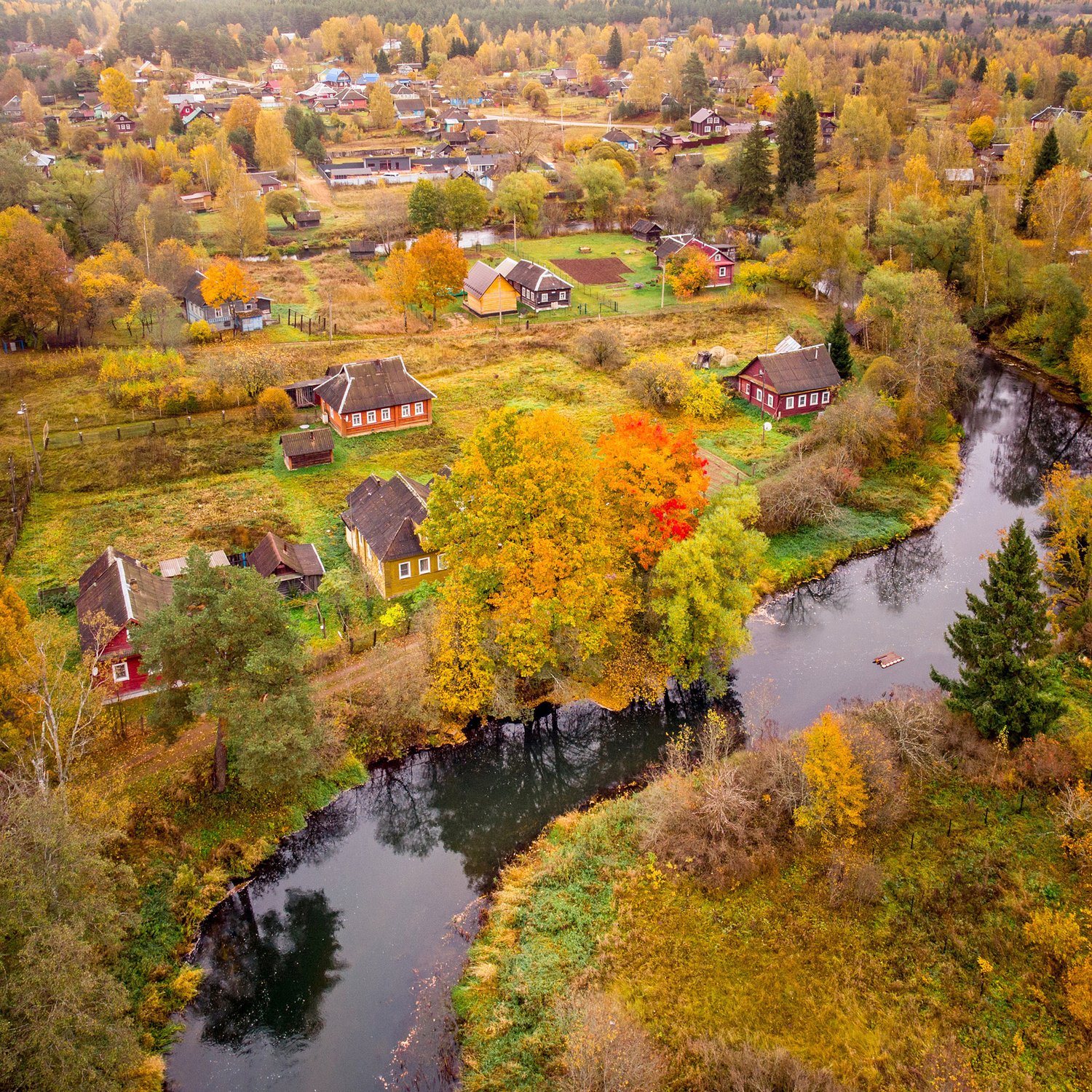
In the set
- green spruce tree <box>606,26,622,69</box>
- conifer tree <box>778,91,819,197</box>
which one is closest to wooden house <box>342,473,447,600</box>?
conifer tree <box>778,91,819,197</box>

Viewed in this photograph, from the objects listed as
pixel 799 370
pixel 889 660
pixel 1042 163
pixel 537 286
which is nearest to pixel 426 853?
pixel 889 660

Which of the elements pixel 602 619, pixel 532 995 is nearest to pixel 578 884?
pixel 532 995

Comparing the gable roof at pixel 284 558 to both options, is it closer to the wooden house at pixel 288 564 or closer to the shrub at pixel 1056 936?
the wooden house at pixel 288 564

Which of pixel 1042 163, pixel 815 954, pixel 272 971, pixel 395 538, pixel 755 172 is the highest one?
pixel 1042 163

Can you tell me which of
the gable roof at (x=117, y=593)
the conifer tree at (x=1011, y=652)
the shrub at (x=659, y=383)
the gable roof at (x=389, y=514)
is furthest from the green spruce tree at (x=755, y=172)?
the gable roof at (x=117, y=593)

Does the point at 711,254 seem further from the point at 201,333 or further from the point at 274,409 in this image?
the point at 274,409

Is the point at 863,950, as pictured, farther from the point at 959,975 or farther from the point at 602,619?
the point at 602,619

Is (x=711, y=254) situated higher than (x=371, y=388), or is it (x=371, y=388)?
(x=371, y=388)
